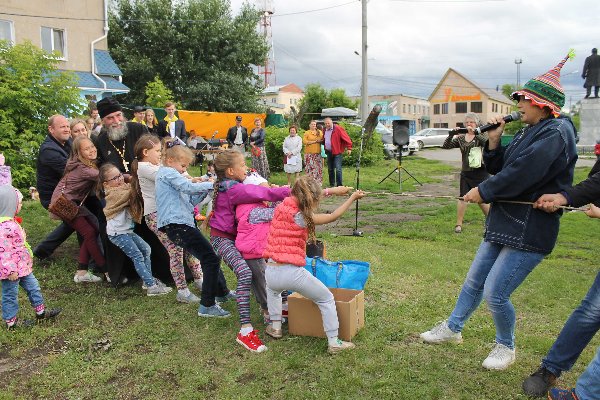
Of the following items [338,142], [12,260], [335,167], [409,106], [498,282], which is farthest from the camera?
[409,106]

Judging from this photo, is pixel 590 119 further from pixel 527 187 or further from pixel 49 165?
pixel 49 165

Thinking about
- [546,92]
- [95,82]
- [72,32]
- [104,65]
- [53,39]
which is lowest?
[546,92]

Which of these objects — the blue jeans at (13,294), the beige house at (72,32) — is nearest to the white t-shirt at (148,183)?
the blue jeans at (13,294)

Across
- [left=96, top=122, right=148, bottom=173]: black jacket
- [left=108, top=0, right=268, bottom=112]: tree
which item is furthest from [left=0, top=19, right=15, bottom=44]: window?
[left=96, top=122, right=148, bottom=173]: black jacket

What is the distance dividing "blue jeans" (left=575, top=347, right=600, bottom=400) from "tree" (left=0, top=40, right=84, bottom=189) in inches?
393

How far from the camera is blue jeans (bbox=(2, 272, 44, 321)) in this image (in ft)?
15.2

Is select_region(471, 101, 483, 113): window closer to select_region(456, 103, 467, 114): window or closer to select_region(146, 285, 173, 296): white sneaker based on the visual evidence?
select_region(456, 103, 467, 114): window

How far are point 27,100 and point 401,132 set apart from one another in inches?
362

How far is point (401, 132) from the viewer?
1407cm

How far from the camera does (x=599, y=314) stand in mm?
3119

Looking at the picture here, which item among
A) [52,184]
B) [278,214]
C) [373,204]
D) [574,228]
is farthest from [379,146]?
[278,214]

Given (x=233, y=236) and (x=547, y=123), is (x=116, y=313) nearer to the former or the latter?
(x=233, y=236)

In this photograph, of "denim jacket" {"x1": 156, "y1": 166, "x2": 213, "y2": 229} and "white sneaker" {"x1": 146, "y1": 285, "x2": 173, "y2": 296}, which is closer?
"denim jacket" {"x1": 156, "y1": 166, "x2": 213, "y2": 229}

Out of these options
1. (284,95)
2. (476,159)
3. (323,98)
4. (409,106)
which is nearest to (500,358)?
(476,159)
